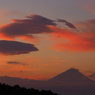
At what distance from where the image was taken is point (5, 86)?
3639 inches

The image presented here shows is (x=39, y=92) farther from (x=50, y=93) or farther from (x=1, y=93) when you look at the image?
(x=1, y=93)

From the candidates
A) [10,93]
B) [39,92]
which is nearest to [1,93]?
[10,93]

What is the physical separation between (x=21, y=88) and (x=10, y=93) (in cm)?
348

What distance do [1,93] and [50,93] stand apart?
35.6ft

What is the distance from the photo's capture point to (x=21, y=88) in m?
89.7

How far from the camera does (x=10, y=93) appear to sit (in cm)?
8712

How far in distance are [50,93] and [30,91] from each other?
4366mm

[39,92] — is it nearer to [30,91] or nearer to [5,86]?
[30,91]

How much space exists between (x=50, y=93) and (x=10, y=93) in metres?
8.65

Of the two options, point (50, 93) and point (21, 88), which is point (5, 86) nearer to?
point (21, 88)

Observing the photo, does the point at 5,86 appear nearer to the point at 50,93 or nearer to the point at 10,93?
the point at 10,93

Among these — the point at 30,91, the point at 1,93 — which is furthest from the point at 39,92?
the point at 1,93

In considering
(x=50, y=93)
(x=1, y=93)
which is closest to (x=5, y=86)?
(x=1, y=93)

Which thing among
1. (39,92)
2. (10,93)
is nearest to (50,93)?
(39,92)
